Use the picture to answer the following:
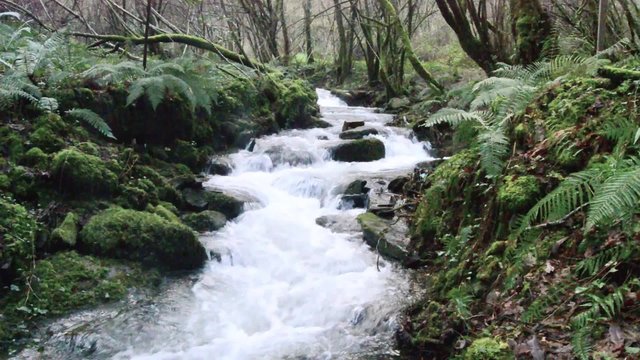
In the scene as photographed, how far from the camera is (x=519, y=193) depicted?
392 cm

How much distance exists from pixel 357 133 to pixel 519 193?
792cm

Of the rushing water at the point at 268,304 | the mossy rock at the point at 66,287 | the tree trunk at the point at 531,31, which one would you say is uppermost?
the tree trunk at the point at 531,31

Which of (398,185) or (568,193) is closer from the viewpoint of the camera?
(568,193)

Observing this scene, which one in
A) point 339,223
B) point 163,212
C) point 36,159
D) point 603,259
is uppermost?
point 36,159

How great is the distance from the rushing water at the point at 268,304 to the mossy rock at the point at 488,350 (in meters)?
0.99

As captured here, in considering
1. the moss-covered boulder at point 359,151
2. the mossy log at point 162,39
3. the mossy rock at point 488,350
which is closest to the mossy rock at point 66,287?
the mossy rock at point 488,350

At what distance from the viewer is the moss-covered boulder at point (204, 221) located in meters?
6.75

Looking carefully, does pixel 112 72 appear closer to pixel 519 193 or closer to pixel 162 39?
pixel 162 39

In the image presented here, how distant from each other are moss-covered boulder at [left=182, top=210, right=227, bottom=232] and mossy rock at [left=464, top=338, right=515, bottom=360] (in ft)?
14.2

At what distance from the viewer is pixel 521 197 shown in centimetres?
389

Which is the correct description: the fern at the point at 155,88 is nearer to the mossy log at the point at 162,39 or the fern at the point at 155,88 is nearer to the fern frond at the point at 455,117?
the mossy log at the point at 162,39

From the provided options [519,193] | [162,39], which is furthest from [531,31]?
[162,39]

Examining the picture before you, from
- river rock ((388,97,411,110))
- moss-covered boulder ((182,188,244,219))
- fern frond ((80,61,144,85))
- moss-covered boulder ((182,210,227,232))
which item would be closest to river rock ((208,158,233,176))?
moss-covered boulder ((182,188,244,219))

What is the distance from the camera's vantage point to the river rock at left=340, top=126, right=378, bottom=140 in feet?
38.0
